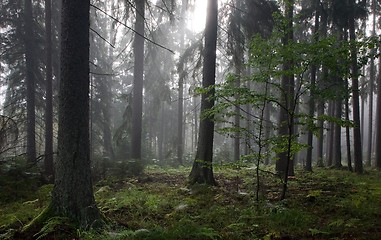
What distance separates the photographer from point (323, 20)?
15.1 metres

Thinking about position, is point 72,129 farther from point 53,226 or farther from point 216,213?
point 216,213

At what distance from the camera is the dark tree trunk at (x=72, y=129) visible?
16.8 ft

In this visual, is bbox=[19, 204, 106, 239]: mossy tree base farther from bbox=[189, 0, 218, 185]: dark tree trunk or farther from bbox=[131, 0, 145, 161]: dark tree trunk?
bbox=[131, 0, 145, 161]: dark tree trunk

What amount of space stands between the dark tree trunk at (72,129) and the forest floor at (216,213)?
0.38 m

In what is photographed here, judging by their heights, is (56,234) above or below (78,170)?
below

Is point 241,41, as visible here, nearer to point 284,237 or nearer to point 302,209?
point 302,209

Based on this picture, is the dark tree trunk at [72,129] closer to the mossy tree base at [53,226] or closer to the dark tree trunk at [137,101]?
the mossy tree base at [53,226]

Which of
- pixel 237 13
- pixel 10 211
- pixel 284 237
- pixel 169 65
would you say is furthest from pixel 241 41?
pixel 169 65

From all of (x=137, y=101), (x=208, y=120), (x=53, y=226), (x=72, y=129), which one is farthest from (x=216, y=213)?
(x=137, y=101)

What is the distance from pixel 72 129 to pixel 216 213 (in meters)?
3.50

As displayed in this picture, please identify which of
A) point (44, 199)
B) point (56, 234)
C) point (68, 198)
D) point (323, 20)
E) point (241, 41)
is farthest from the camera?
point (323, 20)

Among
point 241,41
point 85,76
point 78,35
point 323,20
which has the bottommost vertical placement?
point 85,76

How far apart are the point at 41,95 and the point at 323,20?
1579cm

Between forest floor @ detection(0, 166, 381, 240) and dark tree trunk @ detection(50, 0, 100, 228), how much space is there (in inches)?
15.0
